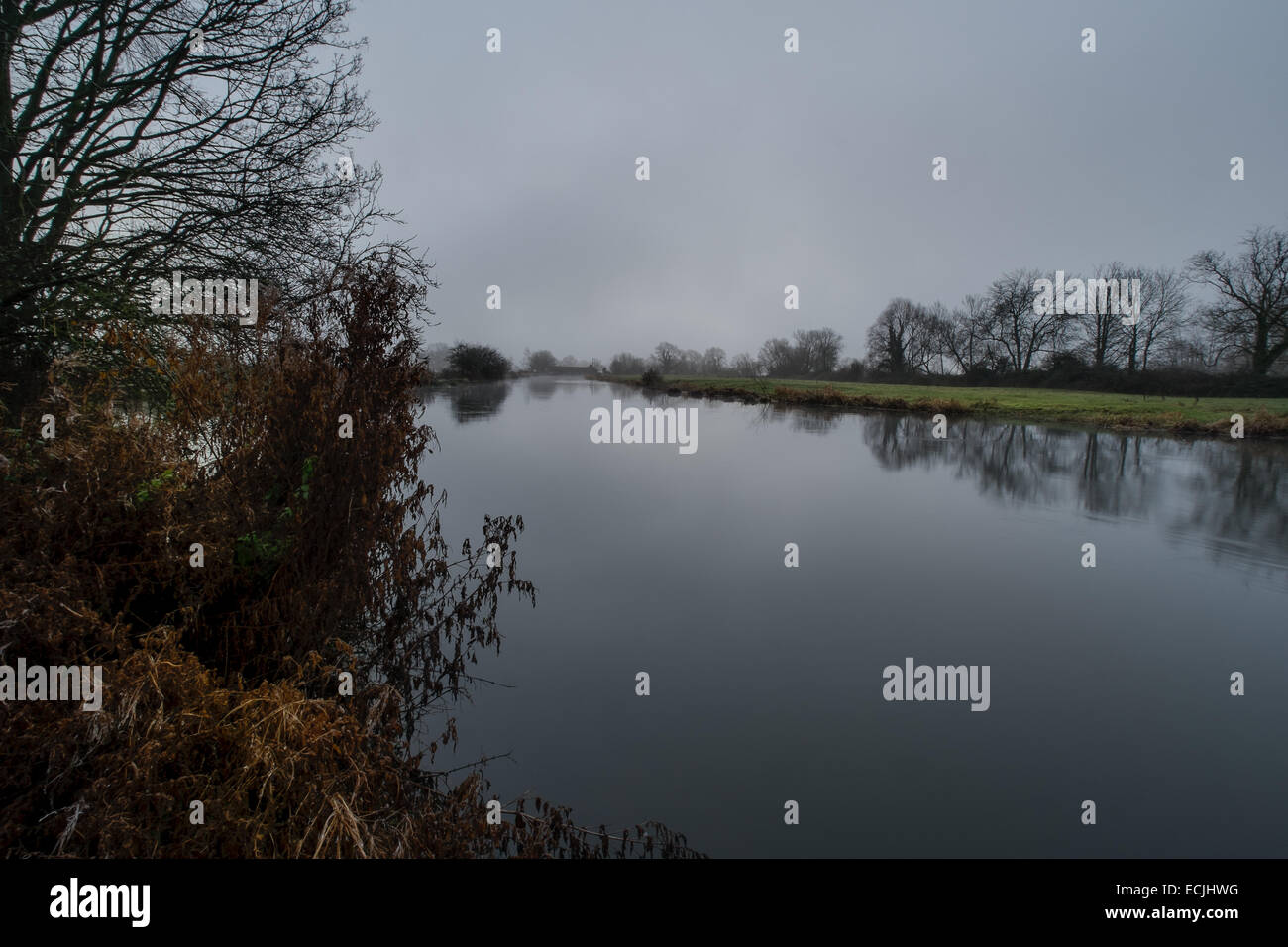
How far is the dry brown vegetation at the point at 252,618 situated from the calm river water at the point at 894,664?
50cm

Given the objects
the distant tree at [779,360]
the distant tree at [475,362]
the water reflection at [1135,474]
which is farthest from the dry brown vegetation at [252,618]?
the distant tree at [779,360]

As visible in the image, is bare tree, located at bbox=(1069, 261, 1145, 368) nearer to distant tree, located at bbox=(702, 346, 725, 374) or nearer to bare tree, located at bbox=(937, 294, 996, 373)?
bare tree, located at bbox=(937, 294, 996, 373)

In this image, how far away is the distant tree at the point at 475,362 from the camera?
→ 5616 cm

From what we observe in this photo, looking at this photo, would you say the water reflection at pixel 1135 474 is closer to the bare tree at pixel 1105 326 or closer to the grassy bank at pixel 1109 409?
the grassy bank at pixel 1109 409

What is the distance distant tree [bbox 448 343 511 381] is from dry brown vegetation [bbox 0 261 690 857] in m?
53.5

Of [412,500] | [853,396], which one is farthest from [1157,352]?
[412,500]

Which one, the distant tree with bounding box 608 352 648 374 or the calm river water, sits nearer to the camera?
the calm river water

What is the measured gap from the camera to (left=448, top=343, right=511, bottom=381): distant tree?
56156mm

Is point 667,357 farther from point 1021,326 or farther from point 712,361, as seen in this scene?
point 1021,326

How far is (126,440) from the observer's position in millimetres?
3852

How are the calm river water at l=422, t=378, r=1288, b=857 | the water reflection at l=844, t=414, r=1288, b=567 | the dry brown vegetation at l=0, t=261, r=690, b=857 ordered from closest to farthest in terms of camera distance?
the dry brown vegetation at l=0, t=261, r=690, b=857, the calm river water at l=422, t=378, r=1288, b=857, the water reflection at l=844, t=414, r=1288, b=567

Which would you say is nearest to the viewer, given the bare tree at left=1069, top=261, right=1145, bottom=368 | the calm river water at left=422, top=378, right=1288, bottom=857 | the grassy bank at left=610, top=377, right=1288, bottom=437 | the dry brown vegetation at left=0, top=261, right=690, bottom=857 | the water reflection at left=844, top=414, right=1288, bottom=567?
the dry brown vegetation at left=0, top=261, right=690, bottom=857

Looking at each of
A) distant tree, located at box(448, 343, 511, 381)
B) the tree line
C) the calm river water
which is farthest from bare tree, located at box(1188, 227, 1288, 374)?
distant tree, located at box(448, 343, 511, 381)

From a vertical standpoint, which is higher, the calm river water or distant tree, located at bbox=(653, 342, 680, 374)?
distant tree, located at bbox=(653, 342, 680, 374)
